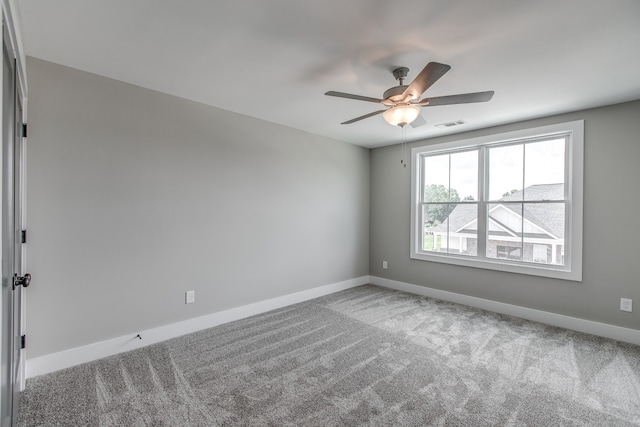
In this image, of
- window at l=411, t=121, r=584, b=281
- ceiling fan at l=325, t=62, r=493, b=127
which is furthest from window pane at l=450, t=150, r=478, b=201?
ceiling fan at l=325, t=62, r=493, b=127

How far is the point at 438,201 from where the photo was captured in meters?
4.67

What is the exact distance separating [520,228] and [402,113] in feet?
8.58

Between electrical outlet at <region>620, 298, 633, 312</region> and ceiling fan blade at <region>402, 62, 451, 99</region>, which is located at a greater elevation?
ceiling fan blade at <region>402, 62, 451, 99</region>

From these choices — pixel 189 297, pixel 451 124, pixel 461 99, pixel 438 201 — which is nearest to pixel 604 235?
pixel 438 201

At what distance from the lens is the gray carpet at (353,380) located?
1948mm

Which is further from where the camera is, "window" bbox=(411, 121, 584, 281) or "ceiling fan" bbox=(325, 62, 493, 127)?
"window" bbox=(411, 121, 584, 281)

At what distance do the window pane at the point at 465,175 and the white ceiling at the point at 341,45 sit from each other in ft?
4.18

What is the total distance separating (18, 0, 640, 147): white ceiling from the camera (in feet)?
5.81

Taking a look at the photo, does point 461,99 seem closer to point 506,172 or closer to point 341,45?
point 341,45

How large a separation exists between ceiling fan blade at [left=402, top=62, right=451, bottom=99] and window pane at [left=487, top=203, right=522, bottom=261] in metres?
2.56

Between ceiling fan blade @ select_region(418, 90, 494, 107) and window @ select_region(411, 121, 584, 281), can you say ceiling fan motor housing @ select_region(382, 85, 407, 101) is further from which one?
window @ select_region(411, 121, 584, 281)

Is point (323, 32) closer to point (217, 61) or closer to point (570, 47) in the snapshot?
point (217, 61)

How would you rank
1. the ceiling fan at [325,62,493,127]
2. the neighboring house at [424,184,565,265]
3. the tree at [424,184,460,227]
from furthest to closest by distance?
the tree at [424,184,460,227] < the neighboring house at [424,184,565,265] < the ceiling fan at [325,62,493,127]

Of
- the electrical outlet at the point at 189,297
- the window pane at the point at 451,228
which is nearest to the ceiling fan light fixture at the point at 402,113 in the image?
the window pane at the point at 451,228
